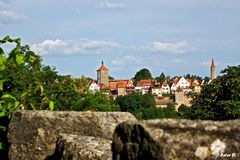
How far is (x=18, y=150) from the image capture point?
5043mm

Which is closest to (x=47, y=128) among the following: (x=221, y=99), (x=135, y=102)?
(x=221, y=99)

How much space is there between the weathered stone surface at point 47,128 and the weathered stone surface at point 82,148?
1.23 ft

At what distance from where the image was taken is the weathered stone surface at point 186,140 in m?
2.60

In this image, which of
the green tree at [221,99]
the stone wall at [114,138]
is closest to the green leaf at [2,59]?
the stone wall at [114,138]

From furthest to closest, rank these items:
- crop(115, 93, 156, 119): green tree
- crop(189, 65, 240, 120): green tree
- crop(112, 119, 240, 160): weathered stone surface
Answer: crop(115, 93, 156, 119): green tree < crop(189, 65, 240, 120): green tree < crop(112, 119, 240, 160): weathered stone surface

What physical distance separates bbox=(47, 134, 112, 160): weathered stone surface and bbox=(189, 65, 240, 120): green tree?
39519mm

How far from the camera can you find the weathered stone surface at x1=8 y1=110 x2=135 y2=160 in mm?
4879

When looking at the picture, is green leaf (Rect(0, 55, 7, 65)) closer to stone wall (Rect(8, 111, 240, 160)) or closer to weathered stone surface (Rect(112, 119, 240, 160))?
stone wall (Rect(8, 111, 240, 160))

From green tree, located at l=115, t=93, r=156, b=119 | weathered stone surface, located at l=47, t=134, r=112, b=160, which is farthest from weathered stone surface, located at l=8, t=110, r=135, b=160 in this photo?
green tree, located at l=115, t=93, r=156, b=119

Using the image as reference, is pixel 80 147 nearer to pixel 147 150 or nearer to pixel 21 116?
pixel 21 116

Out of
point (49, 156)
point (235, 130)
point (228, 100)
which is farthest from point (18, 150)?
point (228, 100)

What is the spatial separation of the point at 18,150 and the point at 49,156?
31 cm

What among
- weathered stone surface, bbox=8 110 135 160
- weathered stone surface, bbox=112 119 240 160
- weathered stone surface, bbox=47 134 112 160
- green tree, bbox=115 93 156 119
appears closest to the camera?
weathered stone surface, bbox=112 119 240 160

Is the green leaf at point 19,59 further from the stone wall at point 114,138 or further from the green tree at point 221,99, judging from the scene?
the green tree at point 221,99
